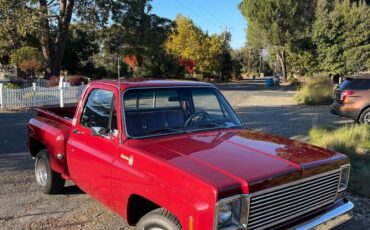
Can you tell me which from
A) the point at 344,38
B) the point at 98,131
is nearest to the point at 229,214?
the point at 98,131

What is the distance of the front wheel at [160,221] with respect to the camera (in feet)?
10.9

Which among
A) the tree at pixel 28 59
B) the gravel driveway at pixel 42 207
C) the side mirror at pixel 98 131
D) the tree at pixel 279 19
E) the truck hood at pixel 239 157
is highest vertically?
the tree at pixel 279 19

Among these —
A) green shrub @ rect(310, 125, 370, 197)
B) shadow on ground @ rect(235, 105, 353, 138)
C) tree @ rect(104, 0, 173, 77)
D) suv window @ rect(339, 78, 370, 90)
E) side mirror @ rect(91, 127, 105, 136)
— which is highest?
tree @ rect(104, 0, 173, 77)

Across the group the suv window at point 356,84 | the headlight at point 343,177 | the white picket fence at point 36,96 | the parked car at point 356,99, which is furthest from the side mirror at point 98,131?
the white picket fence at point 36,96

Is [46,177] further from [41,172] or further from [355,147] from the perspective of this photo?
[355,147]

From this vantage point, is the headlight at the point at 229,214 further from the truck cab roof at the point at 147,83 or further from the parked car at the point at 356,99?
the parked car at the point at 356,99

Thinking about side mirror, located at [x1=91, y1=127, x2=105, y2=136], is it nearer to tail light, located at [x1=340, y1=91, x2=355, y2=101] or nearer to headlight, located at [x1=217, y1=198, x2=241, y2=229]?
headlight, located at [x1=217, y1=198, x2=241, y2=229]

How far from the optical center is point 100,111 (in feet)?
15.9

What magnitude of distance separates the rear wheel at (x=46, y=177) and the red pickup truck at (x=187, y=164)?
203 mm

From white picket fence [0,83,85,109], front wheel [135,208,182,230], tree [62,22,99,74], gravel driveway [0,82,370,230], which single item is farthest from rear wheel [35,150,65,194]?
tree [62,22,99,74]

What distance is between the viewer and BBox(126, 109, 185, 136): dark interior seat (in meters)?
4.32

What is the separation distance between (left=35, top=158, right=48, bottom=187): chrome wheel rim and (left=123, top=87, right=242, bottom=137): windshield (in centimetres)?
235

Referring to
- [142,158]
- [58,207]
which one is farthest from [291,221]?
[58,207]

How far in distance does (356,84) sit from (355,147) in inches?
223
